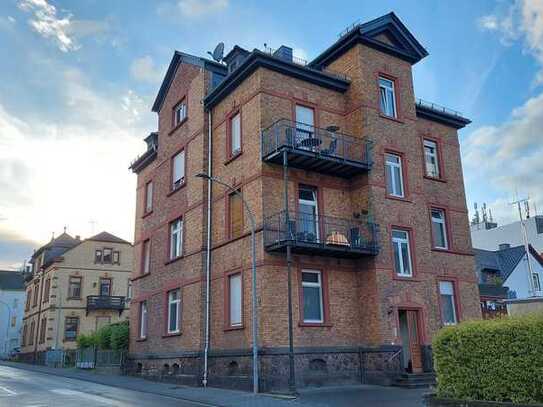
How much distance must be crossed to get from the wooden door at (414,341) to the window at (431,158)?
7.03 m

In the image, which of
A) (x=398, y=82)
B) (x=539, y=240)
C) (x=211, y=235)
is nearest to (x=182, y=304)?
(x=211, y=235)

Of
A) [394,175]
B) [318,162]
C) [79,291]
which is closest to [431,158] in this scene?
[394,175]

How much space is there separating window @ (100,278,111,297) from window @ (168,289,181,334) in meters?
24.9

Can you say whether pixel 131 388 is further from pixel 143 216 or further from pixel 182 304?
pixel 143 216

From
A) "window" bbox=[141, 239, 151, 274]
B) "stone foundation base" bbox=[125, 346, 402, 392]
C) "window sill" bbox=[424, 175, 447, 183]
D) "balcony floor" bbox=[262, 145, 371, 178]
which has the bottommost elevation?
"stone foundation base" bbox=[125, 346, 402, 392]

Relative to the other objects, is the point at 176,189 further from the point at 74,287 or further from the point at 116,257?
the point at 116,257

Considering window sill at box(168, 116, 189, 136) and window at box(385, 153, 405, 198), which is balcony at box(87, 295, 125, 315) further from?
window at box(385, 153, 405, 198)

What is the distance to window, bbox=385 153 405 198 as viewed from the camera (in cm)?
2086

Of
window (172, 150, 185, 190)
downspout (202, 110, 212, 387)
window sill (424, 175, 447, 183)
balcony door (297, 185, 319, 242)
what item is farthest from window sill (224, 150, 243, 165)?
window sill (424, 175, 447, 183)

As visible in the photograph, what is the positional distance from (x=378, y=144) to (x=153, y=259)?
12658 millimetres

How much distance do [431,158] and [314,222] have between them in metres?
8.13

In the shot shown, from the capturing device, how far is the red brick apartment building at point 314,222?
1795 cm

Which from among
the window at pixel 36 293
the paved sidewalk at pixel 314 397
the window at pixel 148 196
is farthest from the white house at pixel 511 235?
the window at pixel 36 293

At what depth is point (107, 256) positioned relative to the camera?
154ft
